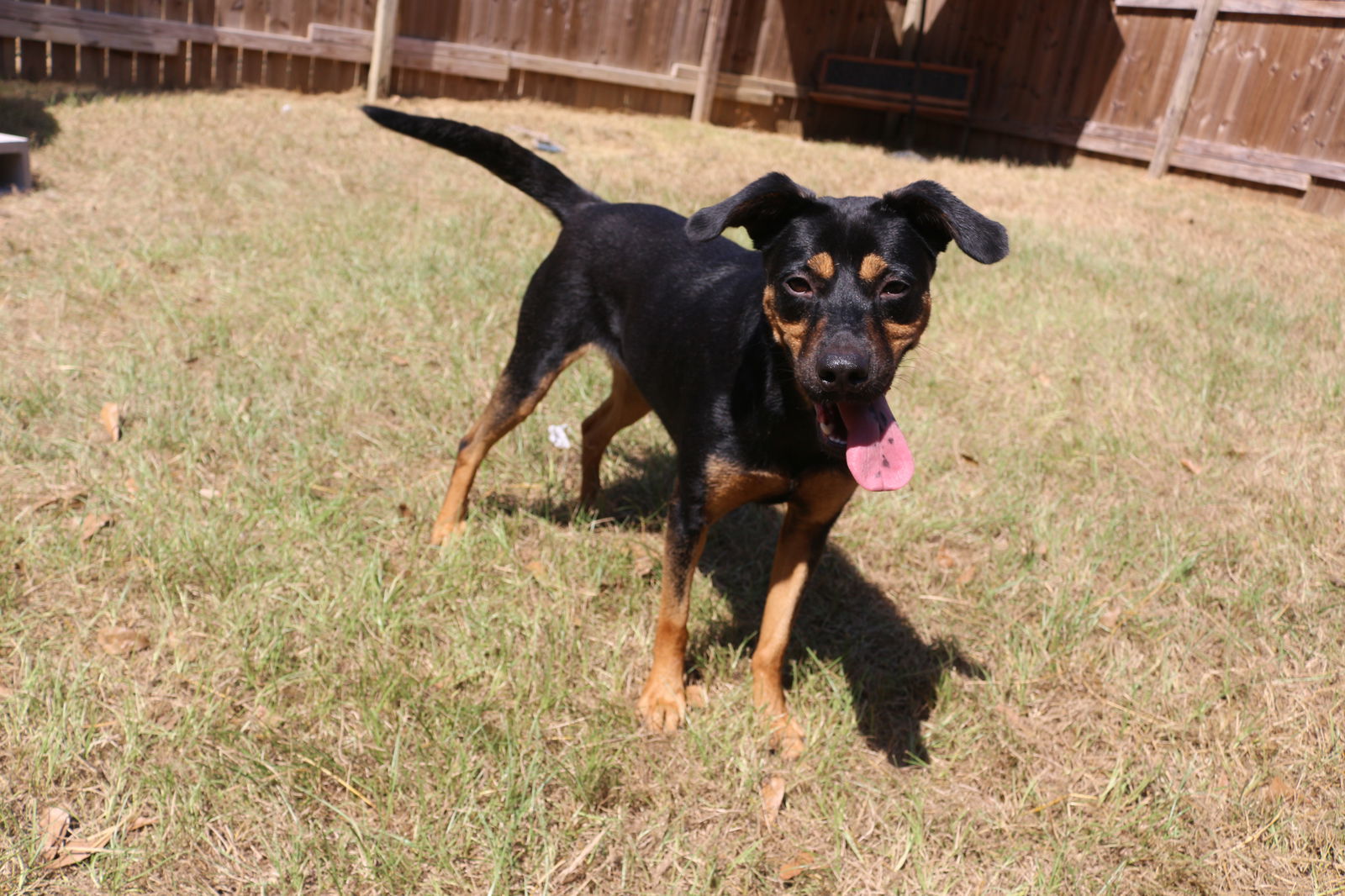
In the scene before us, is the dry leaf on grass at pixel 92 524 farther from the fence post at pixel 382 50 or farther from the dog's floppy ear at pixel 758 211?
the fence post at pixel 382 50

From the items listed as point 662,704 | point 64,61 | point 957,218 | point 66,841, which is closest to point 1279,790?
point 662,704

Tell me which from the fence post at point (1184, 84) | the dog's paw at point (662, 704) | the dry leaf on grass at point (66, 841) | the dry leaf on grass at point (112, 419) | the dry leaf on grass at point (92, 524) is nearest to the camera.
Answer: the dry leaf on grass at point (66, 841)

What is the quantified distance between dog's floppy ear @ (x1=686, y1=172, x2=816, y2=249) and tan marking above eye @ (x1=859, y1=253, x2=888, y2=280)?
10.4 inches

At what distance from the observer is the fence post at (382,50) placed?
10.7 metres

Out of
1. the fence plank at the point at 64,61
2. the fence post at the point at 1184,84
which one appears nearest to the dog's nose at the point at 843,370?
the fence plank at the point at 64,61

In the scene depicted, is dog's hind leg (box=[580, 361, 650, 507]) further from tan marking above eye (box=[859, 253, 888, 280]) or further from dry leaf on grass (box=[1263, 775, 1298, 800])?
dry leaf on grass (box=[1263, 775, 1298, 800])

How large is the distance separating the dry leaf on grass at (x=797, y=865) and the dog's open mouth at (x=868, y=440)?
1049 millimetres

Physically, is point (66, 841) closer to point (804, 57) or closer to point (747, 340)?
point (747, 340)

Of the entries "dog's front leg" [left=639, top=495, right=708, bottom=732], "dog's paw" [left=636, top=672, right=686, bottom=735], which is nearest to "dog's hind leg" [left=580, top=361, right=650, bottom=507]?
"dog's front leg" [left=639, top=495, right=708, bottom=732]

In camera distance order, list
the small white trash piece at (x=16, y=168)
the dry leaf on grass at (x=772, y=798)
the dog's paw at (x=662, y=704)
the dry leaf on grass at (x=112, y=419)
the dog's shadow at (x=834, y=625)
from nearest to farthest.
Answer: the dry leaf on grass at (x=772, y=798) < the dog's paw at (x=662, y=704) < the dog's shadow at (x=834, y=625) < the dry leaf on grass at (x=112, y=419) < the small white trash piece at (x=16, y=168)

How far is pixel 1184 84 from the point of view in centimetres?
1191

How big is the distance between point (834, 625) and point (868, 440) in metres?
1.32

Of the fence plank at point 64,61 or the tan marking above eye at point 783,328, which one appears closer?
the tan marking above eye at point 783,328

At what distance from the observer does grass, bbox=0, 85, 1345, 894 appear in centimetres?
267
